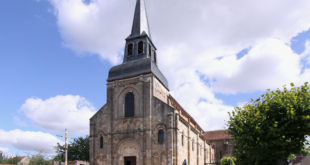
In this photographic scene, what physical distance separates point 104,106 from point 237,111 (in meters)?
15.5

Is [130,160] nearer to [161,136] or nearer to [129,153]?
[129,153]

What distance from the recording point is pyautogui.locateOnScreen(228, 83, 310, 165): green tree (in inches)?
731

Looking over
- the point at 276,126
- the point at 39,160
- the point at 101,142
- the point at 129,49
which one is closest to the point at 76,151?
the point at 39,160

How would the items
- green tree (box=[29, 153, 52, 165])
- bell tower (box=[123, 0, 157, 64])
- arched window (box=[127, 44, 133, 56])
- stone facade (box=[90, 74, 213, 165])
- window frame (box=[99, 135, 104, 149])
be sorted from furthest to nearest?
green tree (box=[29, 153, 52, 165]) < arched window (box=[127, 44, 133, 56]) < bell tower (box=[123, 0, 157, 64]) < window frame (box=[99, 135, 104, 149]) < stone facade (box=[90, 74, 213, 165])

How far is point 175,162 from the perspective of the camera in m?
25.3

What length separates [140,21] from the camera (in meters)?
33.5


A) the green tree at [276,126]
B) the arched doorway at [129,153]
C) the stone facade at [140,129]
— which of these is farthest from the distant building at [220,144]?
the green tree at [276,126]

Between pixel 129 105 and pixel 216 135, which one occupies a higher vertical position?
pixel 129 105

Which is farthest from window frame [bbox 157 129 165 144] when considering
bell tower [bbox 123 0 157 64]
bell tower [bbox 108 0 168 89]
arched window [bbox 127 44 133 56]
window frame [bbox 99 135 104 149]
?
arched window [bbox 127 44 133 56]

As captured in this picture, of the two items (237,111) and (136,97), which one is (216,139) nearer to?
(136,97)

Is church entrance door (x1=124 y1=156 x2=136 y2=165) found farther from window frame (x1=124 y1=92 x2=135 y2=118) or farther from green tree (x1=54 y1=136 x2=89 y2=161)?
green tree (x1=54 y1=136 x2=89 y2=161)

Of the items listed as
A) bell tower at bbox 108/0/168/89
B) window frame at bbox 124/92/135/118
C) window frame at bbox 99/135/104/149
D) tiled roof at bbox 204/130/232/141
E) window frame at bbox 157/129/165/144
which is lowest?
tiled roof at bbox 204/130/232/141

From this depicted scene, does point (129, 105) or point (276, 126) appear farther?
point (129, 105)

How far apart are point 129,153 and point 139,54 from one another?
37.8 feet
